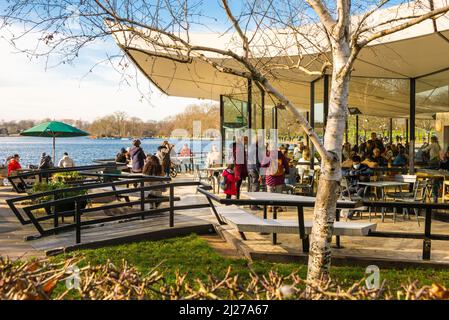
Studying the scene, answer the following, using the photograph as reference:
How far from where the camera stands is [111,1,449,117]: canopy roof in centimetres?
932

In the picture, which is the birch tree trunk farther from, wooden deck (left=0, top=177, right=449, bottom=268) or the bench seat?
wooden deck (left=0, top=177, right=449, bottom=268)

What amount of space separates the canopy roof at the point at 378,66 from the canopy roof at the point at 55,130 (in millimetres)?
3694

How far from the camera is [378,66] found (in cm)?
1312

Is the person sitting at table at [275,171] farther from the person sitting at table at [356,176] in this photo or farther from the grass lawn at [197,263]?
the grass lawn at [197,263]

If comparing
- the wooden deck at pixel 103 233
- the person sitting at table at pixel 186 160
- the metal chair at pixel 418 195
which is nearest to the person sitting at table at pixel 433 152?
the metal chair at pixel 418 195

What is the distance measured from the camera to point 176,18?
5262 millimetres

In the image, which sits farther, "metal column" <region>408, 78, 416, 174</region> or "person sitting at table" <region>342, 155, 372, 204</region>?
"metal column" <region>408, 78, 416, 174</region>

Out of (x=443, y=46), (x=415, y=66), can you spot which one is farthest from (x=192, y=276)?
(x=415, y=66)

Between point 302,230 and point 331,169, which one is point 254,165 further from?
point 331,169

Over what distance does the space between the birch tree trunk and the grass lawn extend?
56 centimetres

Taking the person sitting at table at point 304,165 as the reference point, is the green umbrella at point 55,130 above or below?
above

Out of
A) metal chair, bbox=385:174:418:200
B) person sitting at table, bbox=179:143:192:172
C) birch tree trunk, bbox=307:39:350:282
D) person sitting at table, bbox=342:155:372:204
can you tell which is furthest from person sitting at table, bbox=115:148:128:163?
birch tree trunk, bbox=307:39:350:282

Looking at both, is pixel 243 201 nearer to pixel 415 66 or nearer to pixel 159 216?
pixel 159 216

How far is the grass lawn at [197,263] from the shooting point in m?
6.00
